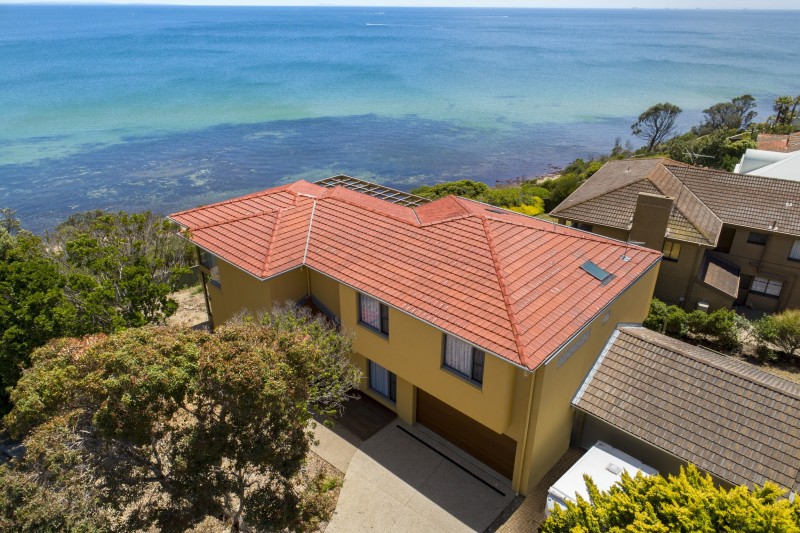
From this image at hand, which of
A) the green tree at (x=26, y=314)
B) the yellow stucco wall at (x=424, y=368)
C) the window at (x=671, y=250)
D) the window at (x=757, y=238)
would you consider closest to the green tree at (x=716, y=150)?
the window at (x=757, y=238)

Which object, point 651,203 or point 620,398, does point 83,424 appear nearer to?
point 620,398

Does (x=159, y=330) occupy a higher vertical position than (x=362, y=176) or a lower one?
higher

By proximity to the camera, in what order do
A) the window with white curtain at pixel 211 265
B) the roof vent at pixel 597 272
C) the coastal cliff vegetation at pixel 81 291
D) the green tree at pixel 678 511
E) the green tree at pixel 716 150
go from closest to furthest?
the green tree at pixel 678 511 → the coastal cliff vegetation at pixel 81 291 → the roof vent at pixel 597 272 → the window with white curtain at pixel 211 265 → the green tree at pixel 716 150

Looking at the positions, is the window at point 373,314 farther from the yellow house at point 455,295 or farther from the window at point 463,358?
the window at point 463,358

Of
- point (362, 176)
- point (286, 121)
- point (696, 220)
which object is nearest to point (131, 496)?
point (696, 220)

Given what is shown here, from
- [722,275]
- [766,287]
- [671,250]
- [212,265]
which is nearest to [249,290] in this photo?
[212,265]

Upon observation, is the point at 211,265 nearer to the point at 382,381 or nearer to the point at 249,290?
the point at 249,290
